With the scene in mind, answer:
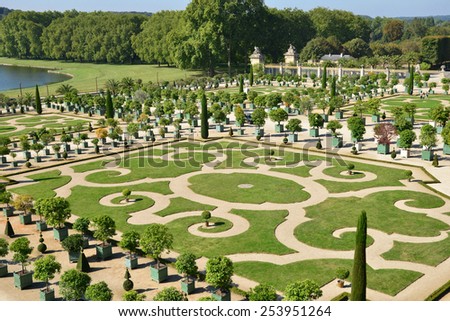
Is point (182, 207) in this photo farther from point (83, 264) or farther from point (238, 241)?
point (83, 264)

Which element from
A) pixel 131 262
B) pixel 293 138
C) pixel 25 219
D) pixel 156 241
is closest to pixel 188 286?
pixel 156 241

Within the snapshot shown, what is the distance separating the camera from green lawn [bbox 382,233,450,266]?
105ft

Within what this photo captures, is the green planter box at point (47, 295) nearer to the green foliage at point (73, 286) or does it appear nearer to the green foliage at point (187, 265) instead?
the green foliage at point (73, 286)

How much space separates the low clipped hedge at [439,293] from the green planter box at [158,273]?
14846mm

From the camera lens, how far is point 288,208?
137ft

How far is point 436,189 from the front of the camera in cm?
4506

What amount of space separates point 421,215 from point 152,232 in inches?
837

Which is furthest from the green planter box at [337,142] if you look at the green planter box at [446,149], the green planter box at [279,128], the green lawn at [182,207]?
the green lawn at [182,207]

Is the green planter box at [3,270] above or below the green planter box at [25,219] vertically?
below

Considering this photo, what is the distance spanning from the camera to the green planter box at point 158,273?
99.9ft
